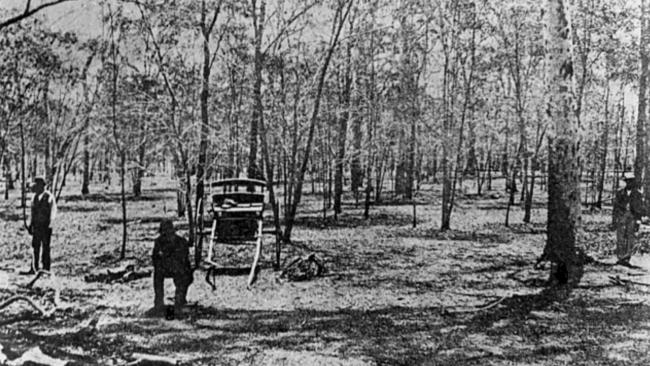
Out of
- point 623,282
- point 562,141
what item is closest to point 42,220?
point 562,141

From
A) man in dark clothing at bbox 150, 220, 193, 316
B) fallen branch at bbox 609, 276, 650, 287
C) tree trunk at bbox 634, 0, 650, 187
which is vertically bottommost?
fallen branch at bbox 609, 276, 650, 287

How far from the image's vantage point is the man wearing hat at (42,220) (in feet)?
27.3

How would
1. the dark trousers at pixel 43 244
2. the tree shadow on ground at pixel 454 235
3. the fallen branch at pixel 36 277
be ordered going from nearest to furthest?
the fallen branch at pixel 36 277 → the dark trousers at pixel 43 244 → the tree shadow on ground at pixel 454 235

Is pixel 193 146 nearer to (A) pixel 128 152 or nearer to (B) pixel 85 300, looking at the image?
(A) pixel 128 152

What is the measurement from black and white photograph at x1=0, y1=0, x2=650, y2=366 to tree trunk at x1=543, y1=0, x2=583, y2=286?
0.02 metres

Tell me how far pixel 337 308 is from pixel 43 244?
164 inches

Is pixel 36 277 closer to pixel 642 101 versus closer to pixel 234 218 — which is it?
pixel 234 218

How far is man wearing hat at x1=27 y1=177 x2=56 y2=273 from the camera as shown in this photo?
8.34 m

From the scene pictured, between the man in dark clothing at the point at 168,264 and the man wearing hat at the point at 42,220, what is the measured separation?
266 centimetres

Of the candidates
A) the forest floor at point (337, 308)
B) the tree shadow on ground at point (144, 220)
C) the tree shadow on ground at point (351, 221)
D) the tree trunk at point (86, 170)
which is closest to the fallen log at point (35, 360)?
the forest floor at point (337, 308)

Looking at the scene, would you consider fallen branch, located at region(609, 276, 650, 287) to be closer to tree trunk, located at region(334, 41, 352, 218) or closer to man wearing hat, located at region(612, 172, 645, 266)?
man wearing hat, located at region(612, 172, 645, 266)

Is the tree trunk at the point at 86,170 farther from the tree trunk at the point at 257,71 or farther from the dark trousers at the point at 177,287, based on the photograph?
the dark trousers at the point at 177,287

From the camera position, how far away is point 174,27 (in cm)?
962

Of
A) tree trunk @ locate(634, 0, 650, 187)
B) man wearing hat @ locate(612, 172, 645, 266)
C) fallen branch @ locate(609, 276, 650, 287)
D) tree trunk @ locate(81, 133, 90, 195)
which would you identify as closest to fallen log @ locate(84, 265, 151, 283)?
tree trunk @ locate(81, 133, 90, 195)
